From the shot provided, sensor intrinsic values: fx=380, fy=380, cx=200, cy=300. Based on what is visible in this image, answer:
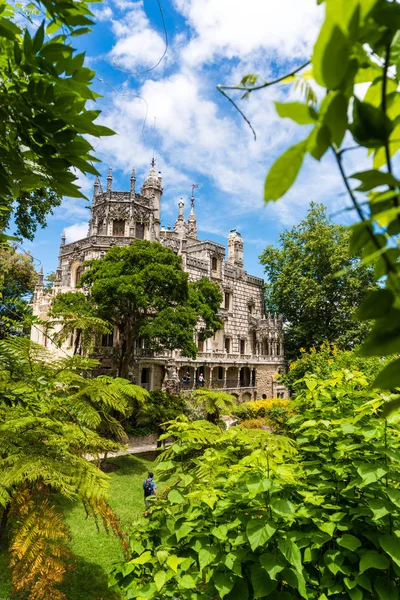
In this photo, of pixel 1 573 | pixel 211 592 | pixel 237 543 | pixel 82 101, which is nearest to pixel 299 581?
pixel 237 543

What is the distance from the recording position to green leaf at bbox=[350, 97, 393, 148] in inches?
21.0

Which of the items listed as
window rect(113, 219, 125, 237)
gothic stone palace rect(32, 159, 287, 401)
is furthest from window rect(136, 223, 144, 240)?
window rect(113, 219, 125, 237)

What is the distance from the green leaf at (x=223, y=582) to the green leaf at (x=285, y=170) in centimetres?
190

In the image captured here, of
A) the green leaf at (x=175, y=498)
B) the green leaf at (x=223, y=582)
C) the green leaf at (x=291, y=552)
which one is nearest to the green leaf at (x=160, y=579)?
the green leaf at (x=223, y=582)

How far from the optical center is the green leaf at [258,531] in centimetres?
171

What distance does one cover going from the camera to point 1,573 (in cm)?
556

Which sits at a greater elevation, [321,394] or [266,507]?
[321,394]

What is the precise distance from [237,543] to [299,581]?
31 centimetres

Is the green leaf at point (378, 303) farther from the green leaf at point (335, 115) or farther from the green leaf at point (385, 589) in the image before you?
the green leaf at point (385, 589)

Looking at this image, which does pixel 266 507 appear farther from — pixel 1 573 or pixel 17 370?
pixel 1 573

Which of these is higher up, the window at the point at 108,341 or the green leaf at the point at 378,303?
the window at the point at 108,341

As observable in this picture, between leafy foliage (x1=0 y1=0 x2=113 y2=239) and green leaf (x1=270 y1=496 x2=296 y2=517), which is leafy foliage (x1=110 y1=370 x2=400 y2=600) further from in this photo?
leafy foliage (x1=0 y1=0 x2=113 y2=239)

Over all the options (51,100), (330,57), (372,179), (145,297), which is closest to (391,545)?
(372,179)

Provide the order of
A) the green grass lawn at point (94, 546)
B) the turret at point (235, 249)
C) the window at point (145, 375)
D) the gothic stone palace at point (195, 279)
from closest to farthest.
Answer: the green grass lawn at point (94, 546)
the gothic stone palace at point (195, 279)
the window at point (145, 375)
the turret at point (235, 249)
